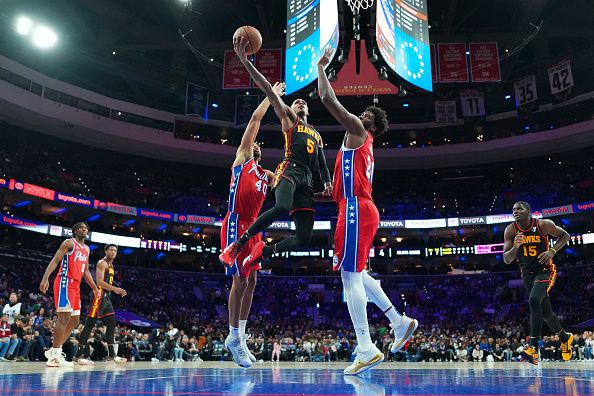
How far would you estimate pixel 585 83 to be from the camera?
98.3 feet

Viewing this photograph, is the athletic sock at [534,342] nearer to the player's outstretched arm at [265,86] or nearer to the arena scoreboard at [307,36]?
the player's outstretched arm at [265,86]

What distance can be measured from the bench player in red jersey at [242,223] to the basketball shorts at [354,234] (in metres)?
1.09

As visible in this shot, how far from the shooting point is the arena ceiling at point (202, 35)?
854 inches

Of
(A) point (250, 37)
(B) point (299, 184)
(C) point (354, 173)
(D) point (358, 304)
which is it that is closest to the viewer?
(D) point (358, 304)

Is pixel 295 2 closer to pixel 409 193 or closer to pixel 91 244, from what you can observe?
pixel 91 244

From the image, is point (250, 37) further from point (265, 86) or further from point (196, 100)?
point (196, 100)

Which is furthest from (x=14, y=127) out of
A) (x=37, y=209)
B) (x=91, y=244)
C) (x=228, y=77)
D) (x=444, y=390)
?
(x=444, y=390)

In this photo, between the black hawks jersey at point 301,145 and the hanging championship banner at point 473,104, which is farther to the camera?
the hanging championship banner at point 473,104

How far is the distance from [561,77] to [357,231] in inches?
816

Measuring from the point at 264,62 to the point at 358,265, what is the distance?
14.2m

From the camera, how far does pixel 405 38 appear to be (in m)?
10.9

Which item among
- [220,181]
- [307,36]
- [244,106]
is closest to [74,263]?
[307,36]

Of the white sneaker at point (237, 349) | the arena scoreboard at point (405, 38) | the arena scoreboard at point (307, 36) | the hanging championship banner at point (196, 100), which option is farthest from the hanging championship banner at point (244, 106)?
the white sneaker at point (237, 349)

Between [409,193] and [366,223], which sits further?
[409,193]
